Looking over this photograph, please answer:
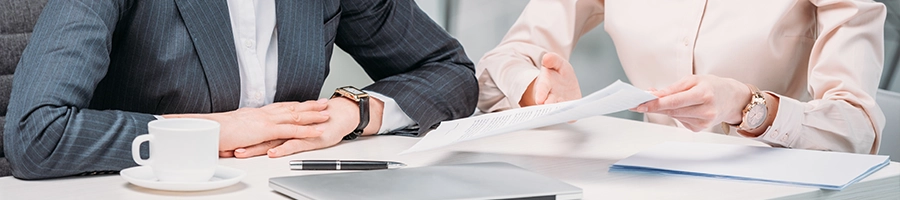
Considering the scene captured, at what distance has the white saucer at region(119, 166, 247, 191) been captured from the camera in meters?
0.79

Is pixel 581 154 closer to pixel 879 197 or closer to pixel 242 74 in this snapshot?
pixel 879 197

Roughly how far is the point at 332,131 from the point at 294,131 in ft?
0.25

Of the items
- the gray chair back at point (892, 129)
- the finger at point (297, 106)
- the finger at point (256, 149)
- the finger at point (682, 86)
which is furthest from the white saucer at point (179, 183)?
the gray chair back at point (892, 129)

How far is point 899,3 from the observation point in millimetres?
1973

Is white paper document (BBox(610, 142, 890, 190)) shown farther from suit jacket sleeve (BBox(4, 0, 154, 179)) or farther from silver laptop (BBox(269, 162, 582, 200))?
suit jacket sleeve (BBox(4, 0, 154, 179))

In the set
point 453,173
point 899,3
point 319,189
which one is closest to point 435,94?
point 453,173

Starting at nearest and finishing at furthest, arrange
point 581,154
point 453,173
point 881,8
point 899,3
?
point 453,173 < point 581,154 < point 881,8 < point 899,3

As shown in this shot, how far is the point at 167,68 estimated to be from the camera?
3.93 feet

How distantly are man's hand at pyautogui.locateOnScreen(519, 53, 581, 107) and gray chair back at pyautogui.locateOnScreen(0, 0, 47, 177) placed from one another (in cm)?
100

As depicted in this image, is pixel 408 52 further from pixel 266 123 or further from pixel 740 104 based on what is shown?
pixel 740 104

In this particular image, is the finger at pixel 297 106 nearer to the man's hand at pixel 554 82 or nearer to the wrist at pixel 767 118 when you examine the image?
the man's hand at pixel 554 82

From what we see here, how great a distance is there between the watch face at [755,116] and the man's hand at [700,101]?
0.06 ft

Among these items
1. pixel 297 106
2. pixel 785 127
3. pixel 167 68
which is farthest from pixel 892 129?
pixel 167 68

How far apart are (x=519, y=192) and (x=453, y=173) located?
107mm
